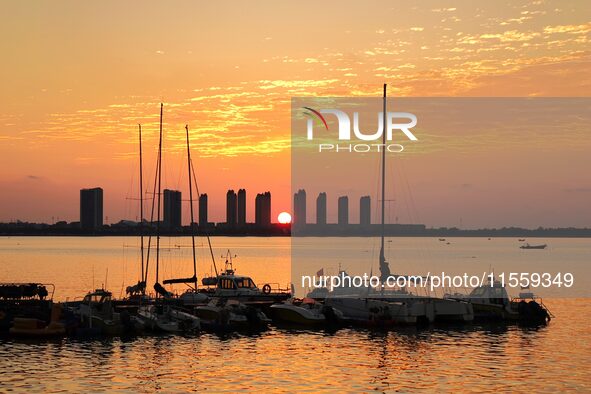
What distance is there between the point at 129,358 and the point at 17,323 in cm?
1085

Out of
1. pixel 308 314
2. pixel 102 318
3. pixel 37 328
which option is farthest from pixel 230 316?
pixel 37 328

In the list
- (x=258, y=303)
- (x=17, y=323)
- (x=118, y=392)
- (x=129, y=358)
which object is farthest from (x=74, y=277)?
(x=118, y=392)

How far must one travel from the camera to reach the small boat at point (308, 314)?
63531 mm

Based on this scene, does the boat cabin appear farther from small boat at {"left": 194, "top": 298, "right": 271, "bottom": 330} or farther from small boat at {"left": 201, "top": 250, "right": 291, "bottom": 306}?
small boat at {"left": 194, "top": 298, "right": 271, "bottom": 330}

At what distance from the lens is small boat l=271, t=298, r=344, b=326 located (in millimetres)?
63531

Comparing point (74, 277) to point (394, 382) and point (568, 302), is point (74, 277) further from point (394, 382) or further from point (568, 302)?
→ point (394, 382)

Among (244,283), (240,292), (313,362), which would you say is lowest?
(313,362)

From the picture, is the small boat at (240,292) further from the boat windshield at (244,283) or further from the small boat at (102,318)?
the small boat at (102,318)

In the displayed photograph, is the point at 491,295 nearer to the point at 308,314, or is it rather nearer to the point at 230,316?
the point at 308,314

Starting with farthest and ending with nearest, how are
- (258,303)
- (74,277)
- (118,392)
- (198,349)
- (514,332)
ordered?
(74,277), (258,303), (514,332), (198,349), (118,392)

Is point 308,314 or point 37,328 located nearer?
point 37,328

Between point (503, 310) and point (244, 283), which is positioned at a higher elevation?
point (244, 283)

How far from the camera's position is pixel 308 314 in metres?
63.6

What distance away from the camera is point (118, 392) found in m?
39.2
